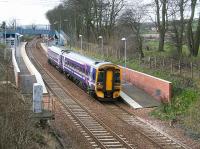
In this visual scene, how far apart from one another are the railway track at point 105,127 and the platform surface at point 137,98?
110cm

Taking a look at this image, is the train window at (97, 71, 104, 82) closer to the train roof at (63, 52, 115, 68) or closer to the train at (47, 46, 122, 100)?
the train at (47, 46, 122, 100)

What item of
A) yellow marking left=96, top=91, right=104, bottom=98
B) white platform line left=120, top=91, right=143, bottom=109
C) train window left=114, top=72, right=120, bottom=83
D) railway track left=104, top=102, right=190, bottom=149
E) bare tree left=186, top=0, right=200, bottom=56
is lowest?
railway track left=104, top=102, right=190, bottom=149

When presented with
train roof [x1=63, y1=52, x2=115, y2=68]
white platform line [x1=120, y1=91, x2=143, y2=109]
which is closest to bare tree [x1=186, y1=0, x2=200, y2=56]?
train roof [x1=63, y1=52, x2=115, y2=68]

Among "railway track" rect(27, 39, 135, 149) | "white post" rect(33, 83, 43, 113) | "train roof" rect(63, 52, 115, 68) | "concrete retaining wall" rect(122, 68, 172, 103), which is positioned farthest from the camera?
"train roof" rect(63, 52, 115, 68)

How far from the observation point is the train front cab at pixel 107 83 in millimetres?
30203

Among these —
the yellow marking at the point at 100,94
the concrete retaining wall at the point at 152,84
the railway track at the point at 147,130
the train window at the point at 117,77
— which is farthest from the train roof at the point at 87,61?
the railway track at the point at 147,130

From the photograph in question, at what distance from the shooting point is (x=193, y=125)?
22.7 meters

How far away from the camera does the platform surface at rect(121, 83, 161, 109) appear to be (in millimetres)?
28891

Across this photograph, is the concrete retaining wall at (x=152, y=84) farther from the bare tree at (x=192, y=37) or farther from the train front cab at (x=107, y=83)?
the bare tree at (x=192, y=37)

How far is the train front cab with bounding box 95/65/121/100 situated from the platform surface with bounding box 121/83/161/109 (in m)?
0.91

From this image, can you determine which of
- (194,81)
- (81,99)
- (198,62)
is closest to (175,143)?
(194,81)

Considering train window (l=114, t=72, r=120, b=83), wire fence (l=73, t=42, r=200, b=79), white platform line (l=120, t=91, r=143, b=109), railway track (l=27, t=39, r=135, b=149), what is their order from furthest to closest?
wire fence (l=73, t=42, r=200, b=79)
train window (l=114, t=72, r=120, b=83)
white platform line (l=120, t=91, r=143, b=109)
railway track (l=27, t=39, r=135, b=149)

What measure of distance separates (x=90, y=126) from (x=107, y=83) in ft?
24.9

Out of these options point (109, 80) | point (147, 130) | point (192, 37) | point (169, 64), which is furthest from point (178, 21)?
point (147, 130)
